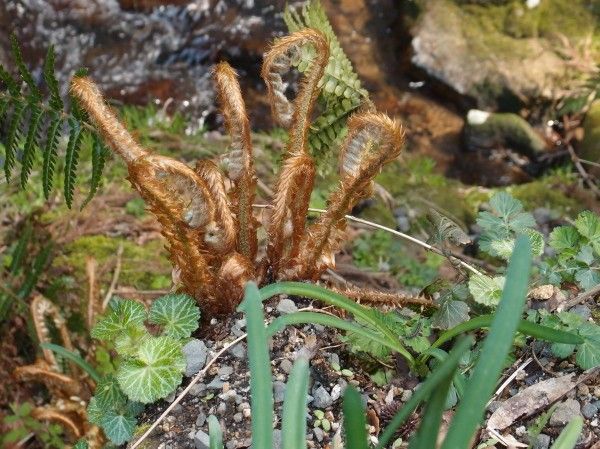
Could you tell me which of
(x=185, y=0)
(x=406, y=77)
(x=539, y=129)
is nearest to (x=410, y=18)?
(x=406, y=77)

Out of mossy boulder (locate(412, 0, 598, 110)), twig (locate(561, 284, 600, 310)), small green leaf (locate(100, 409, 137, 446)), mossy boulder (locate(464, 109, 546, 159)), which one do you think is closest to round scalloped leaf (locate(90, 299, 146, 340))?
small green leaf (locate(100, 409, 137, 446))

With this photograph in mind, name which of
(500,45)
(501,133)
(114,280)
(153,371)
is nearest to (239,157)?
(153,371)

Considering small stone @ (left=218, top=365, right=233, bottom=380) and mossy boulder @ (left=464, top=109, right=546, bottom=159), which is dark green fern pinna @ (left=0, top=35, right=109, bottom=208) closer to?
small stone @ (left=218, top=365, right=233, bottom=380)

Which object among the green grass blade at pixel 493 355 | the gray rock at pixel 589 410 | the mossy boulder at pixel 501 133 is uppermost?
the green grass blade at pixel 493 355

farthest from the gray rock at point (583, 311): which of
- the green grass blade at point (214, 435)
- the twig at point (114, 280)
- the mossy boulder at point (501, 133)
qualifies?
the mossy boulder at point (501, 133)

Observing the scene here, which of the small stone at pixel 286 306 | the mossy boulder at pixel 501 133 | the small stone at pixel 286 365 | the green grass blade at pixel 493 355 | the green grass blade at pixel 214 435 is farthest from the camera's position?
the mossy boulder at pixel 501 133

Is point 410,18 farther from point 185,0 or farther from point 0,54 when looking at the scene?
point 0,54

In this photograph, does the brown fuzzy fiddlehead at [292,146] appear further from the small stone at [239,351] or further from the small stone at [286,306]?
the small stone at [239,351]
